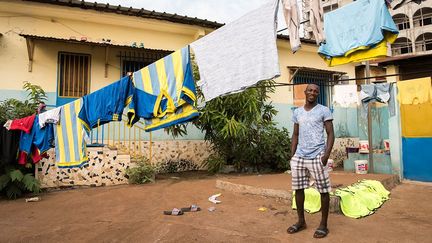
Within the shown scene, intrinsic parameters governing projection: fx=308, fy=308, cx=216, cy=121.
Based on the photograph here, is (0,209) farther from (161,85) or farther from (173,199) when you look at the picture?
(161,85)

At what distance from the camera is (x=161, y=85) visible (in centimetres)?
387

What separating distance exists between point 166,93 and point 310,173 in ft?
6.61

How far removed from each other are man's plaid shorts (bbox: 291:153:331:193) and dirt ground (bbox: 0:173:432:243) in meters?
0.64

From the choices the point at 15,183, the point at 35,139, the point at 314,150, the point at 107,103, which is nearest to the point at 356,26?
the point at 314,150

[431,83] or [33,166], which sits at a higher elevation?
[431,83]

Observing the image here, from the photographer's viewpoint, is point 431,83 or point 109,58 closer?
point 431,83

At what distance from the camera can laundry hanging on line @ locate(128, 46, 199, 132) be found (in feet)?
12.0

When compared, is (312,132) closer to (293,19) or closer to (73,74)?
(293,19)

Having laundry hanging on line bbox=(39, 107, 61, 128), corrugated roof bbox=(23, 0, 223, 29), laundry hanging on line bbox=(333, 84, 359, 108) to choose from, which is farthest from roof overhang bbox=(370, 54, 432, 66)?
laundry hanging on line bbox=(39, 107, 61, 128)

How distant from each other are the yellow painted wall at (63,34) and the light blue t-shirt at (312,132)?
6.56m

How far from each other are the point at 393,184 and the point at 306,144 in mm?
4962

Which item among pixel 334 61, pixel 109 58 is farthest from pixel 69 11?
pixel 334 61

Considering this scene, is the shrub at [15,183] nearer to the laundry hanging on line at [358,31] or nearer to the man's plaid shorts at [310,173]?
the man's plaid shorts at [310,173]

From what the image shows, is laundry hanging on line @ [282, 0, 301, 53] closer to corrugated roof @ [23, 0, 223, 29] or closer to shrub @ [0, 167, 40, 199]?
shrub @ [0, 167, 40, 199]
